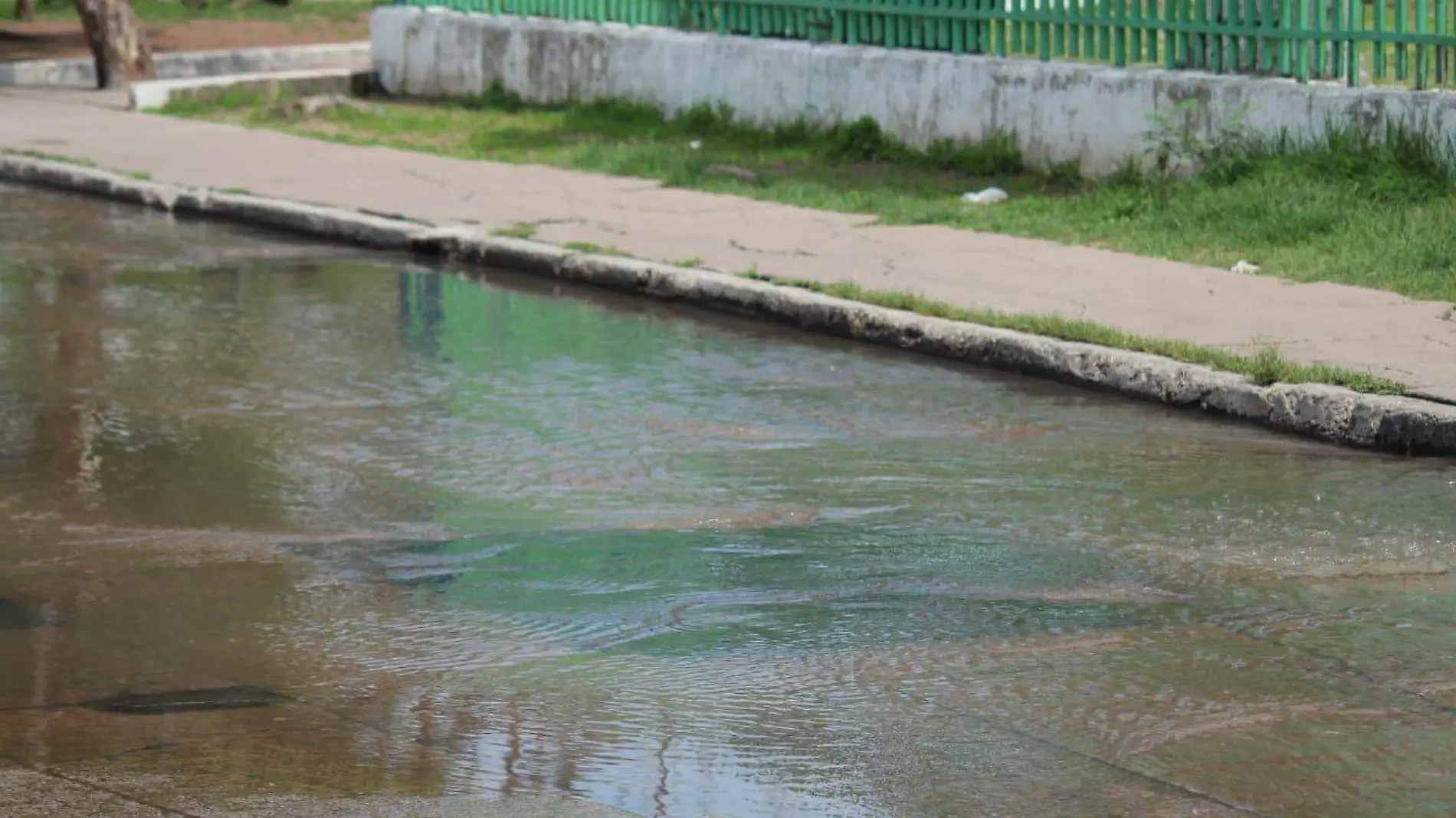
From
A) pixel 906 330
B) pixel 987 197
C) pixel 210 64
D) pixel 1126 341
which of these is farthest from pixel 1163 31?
pixel 210 64

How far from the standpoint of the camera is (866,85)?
47.7ft

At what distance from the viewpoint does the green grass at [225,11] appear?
86.7ft

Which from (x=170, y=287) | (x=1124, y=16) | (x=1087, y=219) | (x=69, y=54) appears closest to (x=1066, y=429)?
(x=1087, y=219)

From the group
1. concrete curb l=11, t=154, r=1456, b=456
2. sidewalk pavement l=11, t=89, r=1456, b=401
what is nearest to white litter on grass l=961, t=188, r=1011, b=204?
sidewalk pavement l=11, t=89, r=1456, b=401

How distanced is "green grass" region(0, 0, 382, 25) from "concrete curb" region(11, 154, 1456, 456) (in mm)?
13348

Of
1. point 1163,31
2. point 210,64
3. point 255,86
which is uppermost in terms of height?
point 1163,31

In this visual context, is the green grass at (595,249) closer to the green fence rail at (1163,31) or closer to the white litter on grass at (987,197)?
the white litter on grass at (987,197)

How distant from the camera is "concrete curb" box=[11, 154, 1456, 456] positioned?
7.28 m

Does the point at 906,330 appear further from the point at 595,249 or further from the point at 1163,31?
the point at 1163,31

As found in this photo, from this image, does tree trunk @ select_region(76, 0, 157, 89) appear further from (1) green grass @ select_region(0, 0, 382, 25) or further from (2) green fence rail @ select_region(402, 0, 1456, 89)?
(1) green grass @ select_region(0, 0, 382, 25)

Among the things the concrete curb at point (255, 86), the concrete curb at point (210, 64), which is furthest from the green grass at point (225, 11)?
the concrete curb at point (255, 86)

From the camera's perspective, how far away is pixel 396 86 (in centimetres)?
1895

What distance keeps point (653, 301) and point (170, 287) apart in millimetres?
2366

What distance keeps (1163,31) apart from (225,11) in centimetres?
1741
